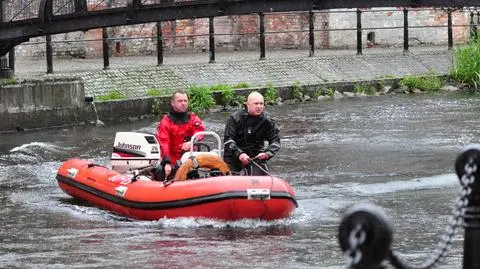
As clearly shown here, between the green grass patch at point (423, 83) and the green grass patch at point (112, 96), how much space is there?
7.85 meters

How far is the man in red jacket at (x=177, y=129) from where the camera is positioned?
1545 cm

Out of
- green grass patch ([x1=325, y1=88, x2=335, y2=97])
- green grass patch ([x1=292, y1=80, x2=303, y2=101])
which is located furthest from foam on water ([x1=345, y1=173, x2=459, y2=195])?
green grass patch ([x1=325, y1=88, x2=335, y2=97])

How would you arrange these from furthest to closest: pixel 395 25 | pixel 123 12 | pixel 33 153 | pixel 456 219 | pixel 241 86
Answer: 1. pixel 395 25
2. pixel 241 86
3. pixel 123 12
4. pixel 33 153
5. pixel 456 219

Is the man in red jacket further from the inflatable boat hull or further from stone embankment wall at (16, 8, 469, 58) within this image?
stone embankment wall at (16, 8, 469, 58)

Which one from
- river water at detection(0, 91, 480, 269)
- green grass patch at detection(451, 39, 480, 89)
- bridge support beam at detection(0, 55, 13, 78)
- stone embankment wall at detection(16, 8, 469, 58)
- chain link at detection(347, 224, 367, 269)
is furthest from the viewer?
stone embankment wall at detection(16, 8, 469, 58)

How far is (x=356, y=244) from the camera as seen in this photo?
5.01 metres

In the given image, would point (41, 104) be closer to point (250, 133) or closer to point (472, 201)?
point (250, 133)

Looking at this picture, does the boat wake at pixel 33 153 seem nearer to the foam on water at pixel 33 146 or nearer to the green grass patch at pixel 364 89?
the foam on water at pixel 33 146

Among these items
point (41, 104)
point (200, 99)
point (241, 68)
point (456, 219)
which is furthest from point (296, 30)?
point (456, 219)

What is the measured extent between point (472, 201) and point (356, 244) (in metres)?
1.16

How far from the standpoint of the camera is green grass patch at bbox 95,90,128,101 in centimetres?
2573

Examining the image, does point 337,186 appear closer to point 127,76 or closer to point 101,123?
point 101,123

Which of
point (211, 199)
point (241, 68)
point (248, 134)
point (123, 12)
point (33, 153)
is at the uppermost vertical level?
point (123, 12)

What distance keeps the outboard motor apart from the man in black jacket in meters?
1.21
